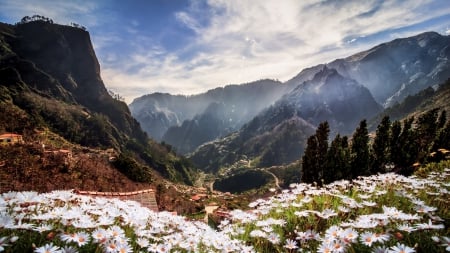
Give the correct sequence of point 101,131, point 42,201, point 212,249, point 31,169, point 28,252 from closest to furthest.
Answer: point 28,252 < point 42,201 < point 212,249 < point 31,169 < point 101,131

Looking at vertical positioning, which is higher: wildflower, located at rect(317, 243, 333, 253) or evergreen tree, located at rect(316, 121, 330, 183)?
wildflower, located at rect(317, 243, 333, 253)

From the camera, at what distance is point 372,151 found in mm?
28922

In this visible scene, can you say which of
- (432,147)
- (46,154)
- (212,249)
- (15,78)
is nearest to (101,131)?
(15,78)

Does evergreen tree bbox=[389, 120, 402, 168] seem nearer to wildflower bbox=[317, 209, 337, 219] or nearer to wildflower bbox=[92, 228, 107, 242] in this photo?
wildflower bbox=[317, 209, 337, 219]

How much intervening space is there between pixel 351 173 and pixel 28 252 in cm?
2623

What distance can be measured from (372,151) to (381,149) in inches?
51.8

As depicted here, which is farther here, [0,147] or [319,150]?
[319,150]

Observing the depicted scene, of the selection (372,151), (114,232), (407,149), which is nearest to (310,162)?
(372,151)

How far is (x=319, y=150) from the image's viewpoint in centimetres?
2956

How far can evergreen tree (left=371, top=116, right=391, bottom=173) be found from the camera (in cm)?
2642

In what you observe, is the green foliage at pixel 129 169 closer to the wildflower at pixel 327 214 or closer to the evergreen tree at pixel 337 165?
the evergreen tree at pixel 337 165

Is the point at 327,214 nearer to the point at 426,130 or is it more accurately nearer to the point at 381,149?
the point at 381,149

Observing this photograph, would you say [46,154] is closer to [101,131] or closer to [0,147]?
[0,147]

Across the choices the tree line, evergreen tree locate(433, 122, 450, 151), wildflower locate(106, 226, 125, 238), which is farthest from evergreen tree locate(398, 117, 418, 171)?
wildflower locate(106, 226, 125, 238)
